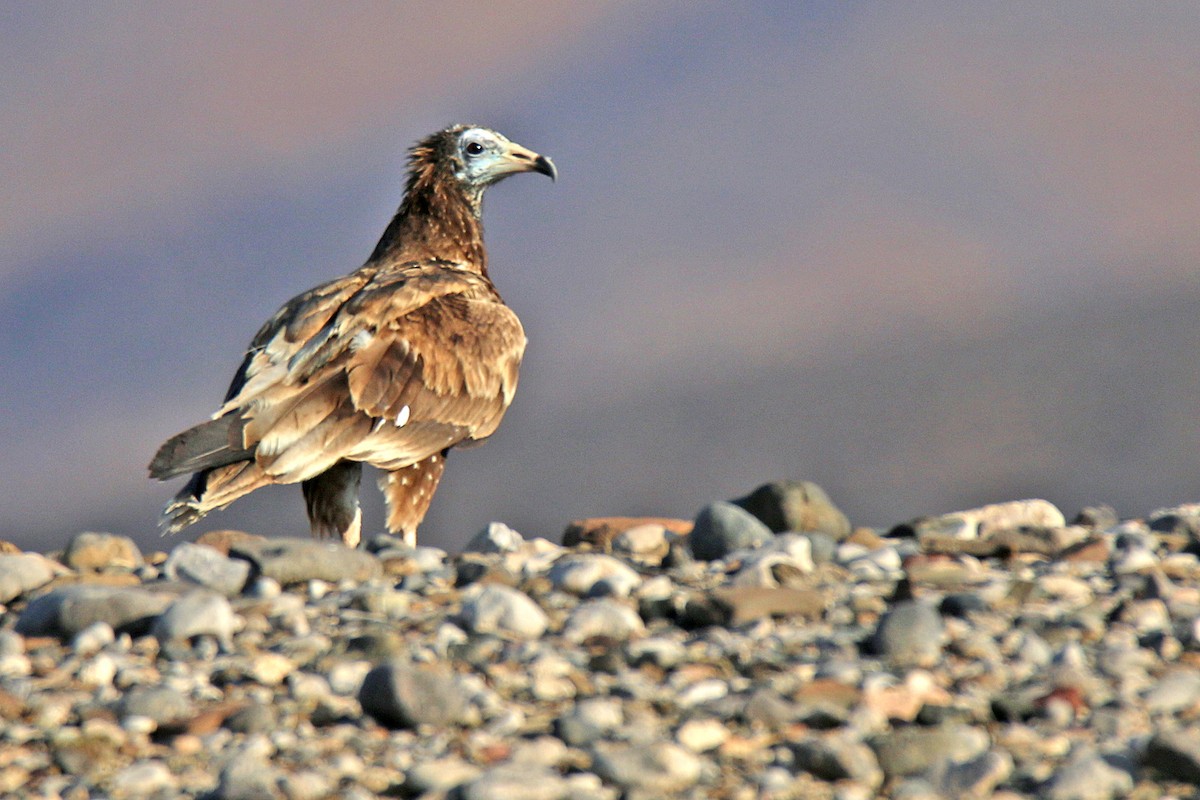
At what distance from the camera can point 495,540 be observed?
692 centimetres

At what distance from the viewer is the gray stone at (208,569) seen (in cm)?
557

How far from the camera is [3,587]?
5859mm

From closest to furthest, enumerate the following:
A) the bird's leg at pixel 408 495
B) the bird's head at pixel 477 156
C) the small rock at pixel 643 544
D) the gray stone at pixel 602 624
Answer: the gray stone at pixel 602 624 → the small rock at pixel 643 544 → the bird's leg at pixel 408 495 → the bird's head at pixel 477 156

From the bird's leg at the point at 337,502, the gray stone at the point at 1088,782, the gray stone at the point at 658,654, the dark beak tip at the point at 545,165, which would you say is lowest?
the gray stone at the point at 1088,782

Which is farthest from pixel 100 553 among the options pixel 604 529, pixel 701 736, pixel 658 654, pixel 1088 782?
pixel 1088 782

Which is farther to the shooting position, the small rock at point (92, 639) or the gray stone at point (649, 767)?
the small rock at point (92, 639)

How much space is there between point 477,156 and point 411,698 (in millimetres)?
6688

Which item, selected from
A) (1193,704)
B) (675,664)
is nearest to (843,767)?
(675,664)

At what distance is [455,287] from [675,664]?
4.99 meters

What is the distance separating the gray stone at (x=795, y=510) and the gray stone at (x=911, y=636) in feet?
6.95

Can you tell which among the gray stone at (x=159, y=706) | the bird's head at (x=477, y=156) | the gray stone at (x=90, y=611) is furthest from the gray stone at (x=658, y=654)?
the bird's head at (x=477, y=156)

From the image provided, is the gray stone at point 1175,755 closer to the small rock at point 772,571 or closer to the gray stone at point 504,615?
the small rock at point 772,571

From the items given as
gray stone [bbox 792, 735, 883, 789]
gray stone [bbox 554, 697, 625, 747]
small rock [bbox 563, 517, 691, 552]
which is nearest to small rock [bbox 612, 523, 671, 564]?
small rock [bbox 563, 517, 691, 552]

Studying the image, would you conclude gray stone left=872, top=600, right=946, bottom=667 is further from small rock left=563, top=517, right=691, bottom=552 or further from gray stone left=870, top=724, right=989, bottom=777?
small rock left=563, top=517, right=691, bottom=552
